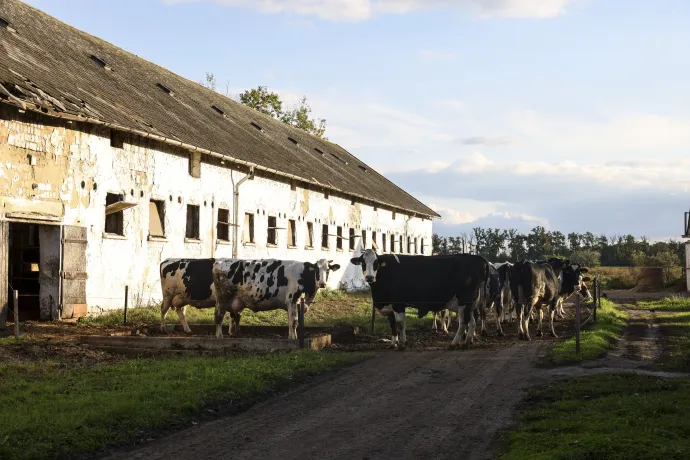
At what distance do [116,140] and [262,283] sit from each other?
675 centimetres

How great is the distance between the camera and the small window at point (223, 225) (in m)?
26.9

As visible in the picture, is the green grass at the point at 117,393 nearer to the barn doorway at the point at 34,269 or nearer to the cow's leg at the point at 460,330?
the cow's leg at the point at 460,330

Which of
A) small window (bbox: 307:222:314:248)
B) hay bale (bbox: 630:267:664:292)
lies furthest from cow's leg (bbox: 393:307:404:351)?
hay bale (bbox: 630:267:664:292)

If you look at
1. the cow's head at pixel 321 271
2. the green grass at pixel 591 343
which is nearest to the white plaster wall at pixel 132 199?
the cow's head at pixel 321 271

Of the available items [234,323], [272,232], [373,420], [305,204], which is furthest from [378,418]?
[305,204]

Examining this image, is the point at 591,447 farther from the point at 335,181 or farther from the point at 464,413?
the point at 335,181

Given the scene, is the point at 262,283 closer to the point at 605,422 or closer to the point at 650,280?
the point at 605,422

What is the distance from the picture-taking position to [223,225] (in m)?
27.2

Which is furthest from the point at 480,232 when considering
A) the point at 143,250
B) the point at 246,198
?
the point at 143,250

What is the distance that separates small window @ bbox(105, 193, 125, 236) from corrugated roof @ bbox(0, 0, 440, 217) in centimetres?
196

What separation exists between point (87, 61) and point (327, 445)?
21.7 meters

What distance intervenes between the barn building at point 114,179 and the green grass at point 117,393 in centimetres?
688

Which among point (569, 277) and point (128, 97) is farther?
point (128, 97)

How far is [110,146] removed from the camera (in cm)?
2123
